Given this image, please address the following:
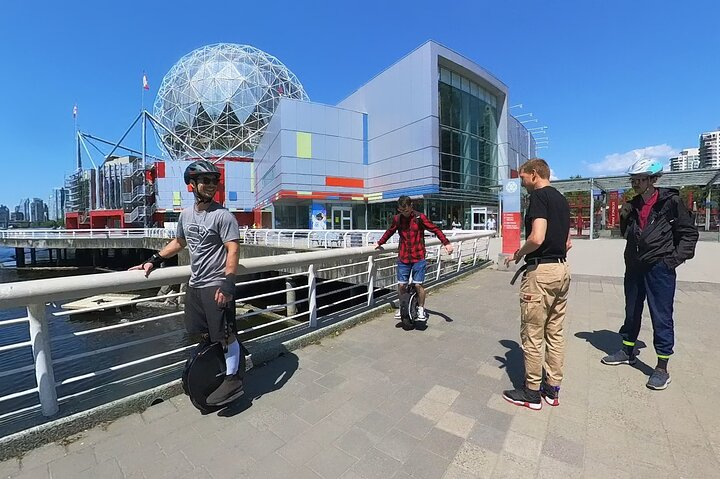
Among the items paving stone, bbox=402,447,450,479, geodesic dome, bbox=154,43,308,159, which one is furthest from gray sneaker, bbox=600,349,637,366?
geodesic dome, bbox=154,43,308,159

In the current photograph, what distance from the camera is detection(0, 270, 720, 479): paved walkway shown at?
A: 2068 mm

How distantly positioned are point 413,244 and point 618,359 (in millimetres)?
2549

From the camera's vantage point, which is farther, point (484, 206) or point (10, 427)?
point (484, 206)

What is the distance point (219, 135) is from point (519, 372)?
51944 mm

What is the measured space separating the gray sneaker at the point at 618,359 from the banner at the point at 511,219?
8.02 meters

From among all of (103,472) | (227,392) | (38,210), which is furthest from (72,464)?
(38,210)

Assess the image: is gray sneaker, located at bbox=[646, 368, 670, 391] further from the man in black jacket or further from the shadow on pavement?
the shadow on pavement

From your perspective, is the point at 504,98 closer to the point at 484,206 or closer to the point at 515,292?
the point at 484,206

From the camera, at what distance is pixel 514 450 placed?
222cm

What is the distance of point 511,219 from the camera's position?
11680 mm

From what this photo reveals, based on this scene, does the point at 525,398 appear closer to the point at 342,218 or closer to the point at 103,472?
the point at 103,472

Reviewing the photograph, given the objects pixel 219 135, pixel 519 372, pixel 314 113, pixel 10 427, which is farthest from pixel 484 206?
pixel 219 135

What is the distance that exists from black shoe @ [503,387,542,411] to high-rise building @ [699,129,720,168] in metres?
80.8

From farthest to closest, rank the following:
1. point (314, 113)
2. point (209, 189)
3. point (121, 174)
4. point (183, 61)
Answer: point (183, 61)
point (121, 174)
point (314, 113)
point (209, 189)
